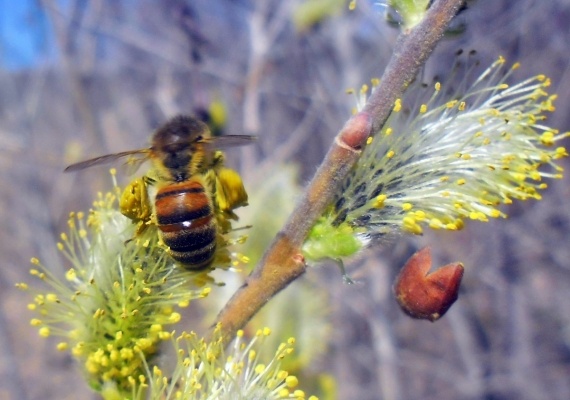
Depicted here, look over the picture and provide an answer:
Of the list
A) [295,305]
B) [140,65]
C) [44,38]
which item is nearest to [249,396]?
[295,305]

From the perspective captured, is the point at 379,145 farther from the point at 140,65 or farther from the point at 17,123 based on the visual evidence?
the point at 140,65

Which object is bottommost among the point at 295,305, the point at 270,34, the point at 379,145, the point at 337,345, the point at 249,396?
the point at 337,345

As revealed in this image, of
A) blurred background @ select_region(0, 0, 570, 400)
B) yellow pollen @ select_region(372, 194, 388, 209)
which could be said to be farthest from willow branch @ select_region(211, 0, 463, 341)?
blurred background @ select_region(0, 0, 570, 400)

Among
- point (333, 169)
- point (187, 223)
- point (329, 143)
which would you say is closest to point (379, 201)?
point (333, 169)

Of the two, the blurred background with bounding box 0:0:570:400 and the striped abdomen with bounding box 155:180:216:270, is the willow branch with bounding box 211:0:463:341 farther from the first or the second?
the blurred background with bounding box 0:0:570:400

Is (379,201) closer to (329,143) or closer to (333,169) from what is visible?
(333,169)

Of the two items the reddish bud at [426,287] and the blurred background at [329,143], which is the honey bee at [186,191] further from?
the blurred background at [329,143]

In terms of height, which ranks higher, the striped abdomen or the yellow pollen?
the yellow pollen
